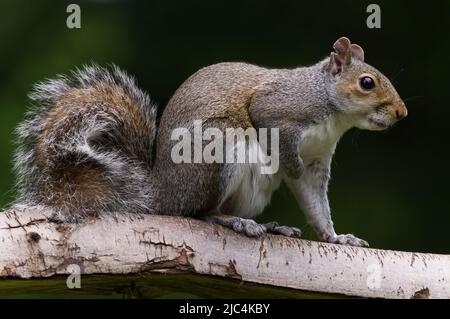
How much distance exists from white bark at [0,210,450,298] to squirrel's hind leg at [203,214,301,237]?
0.09 ft

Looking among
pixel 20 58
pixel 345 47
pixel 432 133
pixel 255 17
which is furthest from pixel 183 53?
pixel 345 47

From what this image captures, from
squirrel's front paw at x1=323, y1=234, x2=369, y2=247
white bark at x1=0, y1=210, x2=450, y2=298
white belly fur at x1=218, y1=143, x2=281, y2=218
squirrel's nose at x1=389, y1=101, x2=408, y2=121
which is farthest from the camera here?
squirrel's front paw at x1=323, y1=234, x2=369, y2=247

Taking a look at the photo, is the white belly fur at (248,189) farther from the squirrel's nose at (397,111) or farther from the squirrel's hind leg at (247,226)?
the squirrel's nose at (397,111)

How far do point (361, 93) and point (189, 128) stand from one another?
65 cm

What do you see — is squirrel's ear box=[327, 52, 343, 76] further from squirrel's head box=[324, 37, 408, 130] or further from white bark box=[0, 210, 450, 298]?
white bark box=[0, 210, 450, 298]

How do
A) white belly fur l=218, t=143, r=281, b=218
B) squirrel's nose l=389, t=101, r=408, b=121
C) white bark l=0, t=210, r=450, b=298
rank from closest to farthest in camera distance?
1. white bark l=0, t=210, r=450, b=298
2. white belly fur l=218, t=143, r=281, b=218
3. squirrel's nose l=389, t=101, r=408, b=121

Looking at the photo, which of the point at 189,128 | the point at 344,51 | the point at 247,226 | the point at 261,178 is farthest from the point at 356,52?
the point at 247,226

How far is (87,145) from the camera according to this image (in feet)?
9.46

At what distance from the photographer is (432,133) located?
4.85 m

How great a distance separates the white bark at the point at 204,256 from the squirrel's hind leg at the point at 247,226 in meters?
0.03

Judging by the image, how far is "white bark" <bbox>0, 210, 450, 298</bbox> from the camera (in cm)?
258

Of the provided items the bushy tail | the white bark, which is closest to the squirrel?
the bushy tail

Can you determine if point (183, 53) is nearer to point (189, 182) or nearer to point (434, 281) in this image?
point (189, 182)

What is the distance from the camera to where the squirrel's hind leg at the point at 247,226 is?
115 inches
